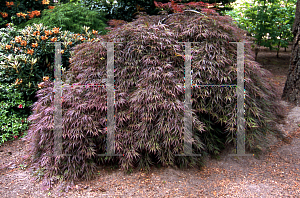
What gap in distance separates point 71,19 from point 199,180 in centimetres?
431

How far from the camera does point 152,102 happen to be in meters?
2.68

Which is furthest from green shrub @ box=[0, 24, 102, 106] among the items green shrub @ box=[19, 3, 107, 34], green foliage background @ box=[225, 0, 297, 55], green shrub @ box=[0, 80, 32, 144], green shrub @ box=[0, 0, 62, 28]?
green foliage background @ box=[225, 0, 297, 55]

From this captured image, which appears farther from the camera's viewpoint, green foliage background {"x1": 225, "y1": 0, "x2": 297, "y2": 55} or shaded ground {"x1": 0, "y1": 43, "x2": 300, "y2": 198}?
green foliage background {"x1": 225, "y1": 0, "x2": 297, "y2": 55}

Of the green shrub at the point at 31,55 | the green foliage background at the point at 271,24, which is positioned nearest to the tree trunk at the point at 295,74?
the green foliage background at the point at 271,24

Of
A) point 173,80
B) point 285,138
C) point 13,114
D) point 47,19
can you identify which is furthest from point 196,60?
point 47,19

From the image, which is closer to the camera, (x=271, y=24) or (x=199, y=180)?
(x=199, y=180)

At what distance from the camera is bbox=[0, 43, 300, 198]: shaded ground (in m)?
2.51

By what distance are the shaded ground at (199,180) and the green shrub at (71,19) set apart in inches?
118

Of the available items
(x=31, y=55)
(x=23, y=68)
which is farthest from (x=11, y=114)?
(x=31, y=55)

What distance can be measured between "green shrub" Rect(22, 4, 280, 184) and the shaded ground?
0.15m

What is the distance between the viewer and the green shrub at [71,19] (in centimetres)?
492

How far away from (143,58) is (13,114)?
255 centimetres
